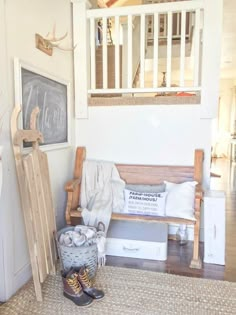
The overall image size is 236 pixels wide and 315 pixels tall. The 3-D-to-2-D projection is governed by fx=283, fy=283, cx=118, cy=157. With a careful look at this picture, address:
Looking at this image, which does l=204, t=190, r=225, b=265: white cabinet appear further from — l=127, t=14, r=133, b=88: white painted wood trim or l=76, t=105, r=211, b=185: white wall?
l=127, t=14, r=133, b=88: white painted wood trim

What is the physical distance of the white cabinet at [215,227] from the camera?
87.4 inches

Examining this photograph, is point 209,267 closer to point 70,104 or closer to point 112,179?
point 112,179

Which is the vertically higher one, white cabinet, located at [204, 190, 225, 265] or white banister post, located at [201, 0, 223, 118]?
white banister post, located at [201, 0, 223, 118]

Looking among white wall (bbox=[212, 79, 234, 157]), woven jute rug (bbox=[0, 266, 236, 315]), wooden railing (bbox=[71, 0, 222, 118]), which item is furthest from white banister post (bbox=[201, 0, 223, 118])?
white wall (bbox=[212, 79, 234, 157])

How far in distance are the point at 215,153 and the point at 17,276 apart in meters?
8.74

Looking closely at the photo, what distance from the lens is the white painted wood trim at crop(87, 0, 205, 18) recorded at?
8.30 feet

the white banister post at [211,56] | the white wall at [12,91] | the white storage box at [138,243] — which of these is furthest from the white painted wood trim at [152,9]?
the white storage box at [138,243]

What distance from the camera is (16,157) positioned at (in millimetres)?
1723

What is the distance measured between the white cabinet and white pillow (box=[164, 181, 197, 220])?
14 cm

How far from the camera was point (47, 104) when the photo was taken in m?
2.25

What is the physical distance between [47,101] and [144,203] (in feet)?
3.84

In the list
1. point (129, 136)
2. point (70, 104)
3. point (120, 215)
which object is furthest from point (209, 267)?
point (70, 104)

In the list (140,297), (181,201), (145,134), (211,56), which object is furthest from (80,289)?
(211,56)

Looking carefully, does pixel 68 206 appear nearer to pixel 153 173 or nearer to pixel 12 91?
pixel 153 173
